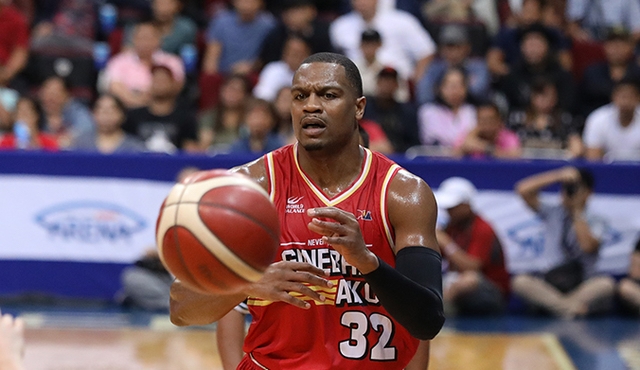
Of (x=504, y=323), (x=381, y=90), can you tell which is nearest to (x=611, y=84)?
(x=381, y=90)

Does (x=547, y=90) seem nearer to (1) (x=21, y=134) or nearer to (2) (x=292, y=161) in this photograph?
(1) (x=21, y=134)

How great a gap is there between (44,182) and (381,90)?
140 inches

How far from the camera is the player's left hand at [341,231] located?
3504 mm

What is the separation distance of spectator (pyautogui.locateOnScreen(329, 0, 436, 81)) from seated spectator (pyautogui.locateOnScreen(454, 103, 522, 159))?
5.52 feet

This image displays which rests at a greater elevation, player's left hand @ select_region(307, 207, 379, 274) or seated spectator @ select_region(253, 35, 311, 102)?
player's left hand @ select_region(307, 207, 379, 274)

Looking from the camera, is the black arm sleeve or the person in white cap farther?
the person in white cap

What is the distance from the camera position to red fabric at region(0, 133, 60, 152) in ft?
34.0

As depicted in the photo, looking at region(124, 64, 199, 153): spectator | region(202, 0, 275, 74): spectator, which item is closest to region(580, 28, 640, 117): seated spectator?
region(202, 0, 275, 74): spectator

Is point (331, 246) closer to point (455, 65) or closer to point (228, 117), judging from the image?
point (228, 117)

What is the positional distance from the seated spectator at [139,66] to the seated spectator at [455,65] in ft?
9.33

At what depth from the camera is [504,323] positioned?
931 cm

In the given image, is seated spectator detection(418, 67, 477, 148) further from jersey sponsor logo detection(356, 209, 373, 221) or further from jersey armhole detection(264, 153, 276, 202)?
jersey sponsor logo detection(356, 209, 373, 221)

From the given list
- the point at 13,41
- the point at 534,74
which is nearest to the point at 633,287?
the point at 534,74

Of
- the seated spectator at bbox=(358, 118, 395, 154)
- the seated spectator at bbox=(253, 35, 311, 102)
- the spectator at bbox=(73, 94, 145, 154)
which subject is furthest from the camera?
the seated spectator at bbox=(253, 35, 311, 102)
